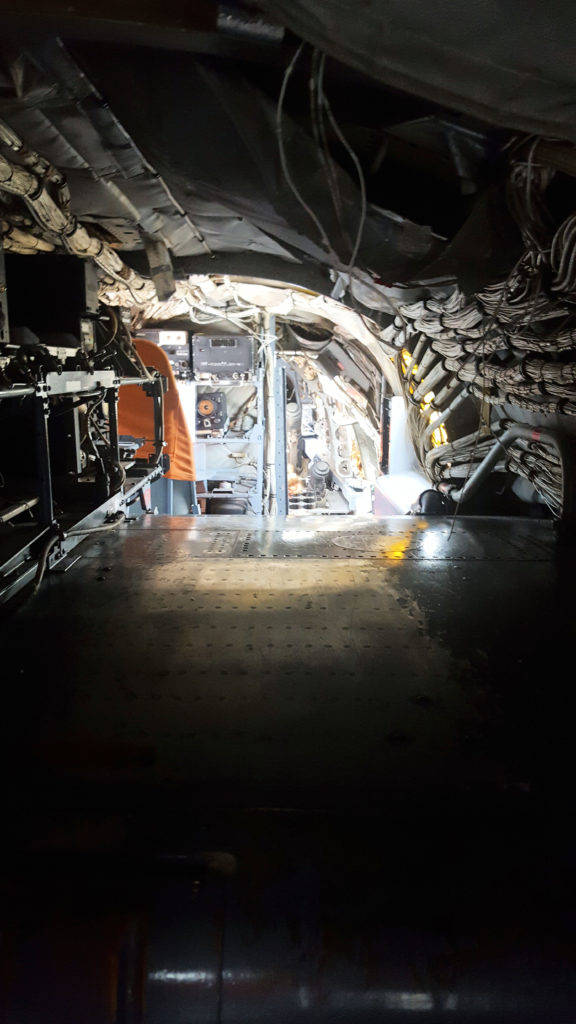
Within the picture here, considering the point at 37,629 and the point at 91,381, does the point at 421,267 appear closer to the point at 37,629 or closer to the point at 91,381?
the point at 91,381

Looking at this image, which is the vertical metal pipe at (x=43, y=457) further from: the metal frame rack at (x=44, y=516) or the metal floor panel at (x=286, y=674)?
the metal floor panel at (x=286, y=674)

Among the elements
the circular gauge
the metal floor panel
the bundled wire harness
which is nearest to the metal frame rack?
the metal floor panel

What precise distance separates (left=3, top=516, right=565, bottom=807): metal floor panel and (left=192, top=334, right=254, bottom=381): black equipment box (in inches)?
339

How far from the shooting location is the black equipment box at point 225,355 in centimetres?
1234

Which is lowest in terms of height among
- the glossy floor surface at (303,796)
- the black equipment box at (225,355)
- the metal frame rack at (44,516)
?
the glossy floor surface at (303,796)

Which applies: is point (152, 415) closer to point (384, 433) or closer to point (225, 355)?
point (384, 433)

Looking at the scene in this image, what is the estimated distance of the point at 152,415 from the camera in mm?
8477

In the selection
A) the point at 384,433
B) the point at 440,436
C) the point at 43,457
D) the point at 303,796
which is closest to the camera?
the point at 303,796

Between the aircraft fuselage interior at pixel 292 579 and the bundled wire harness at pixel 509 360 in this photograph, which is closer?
the aircraft fuselage interior at pixel 292 579

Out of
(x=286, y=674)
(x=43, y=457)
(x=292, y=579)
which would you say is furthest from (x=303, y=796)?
(x=43, y=457)

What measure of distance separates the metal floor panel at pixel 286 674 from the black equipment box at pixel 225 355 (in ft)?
28.3

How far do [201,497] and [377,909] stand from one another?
1295 centimetres

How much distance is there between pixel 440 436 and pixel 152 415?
387 centimetres

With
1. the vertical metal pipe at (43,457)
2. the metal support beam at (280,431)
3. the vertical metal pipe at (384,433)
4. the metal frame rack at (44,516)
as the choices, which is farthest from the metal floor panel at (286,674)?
the metal support beam at (280,431)
